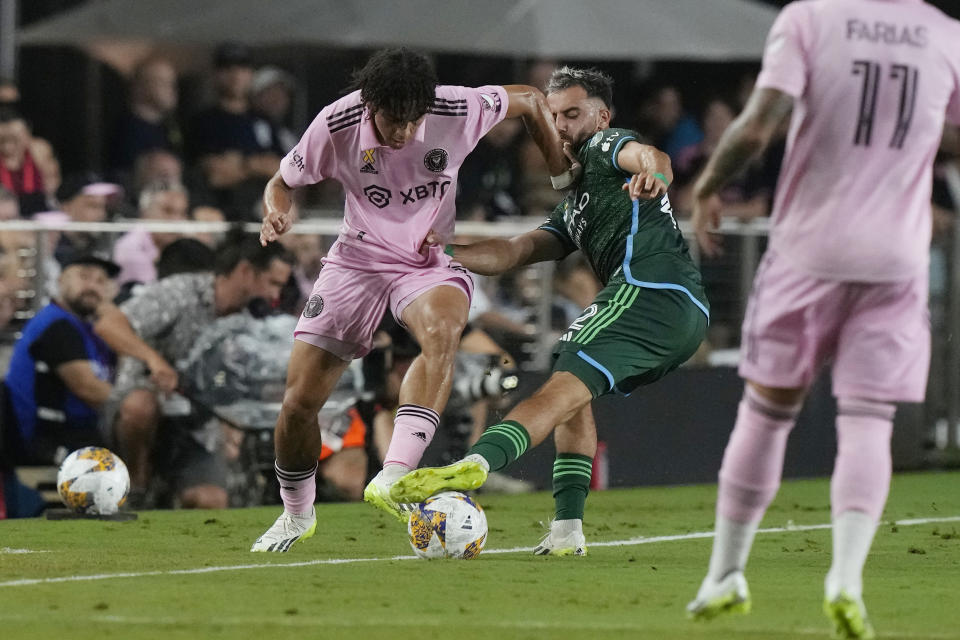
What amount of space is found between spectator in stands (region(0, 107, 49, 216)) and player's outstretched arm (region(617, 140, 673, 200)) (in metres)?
6.49

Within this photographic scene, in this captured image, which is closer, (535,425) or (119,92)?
(535,425)

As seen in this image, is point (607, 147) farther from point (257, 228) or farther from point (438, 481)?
point (257, 228)

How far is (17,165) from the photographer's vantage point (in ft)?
43.0

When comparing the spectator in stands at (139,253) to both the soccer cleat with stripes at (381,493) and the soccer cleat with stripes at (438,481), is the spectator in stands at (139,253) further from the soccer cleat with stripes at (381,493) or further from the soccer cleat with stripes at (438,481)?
the soccer cleat with stripes at (438,481)

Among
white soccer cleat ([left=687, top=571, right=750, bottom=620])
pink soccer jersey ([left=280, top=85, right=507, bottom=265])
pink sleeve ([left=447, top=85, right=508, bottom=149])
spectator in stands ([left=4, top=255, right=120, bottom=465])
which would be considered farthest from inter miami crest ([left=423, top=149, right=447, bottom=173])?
spectator in stands ([left=4, top=255, right=120, bottom=465])

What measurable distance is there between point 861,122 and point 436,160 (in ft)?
9.52

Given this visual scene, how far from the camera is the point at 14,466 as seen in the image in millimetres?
10758

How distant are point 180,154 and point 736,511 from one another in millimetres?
10403

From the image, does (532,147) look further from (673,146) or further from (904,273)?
(904,273)

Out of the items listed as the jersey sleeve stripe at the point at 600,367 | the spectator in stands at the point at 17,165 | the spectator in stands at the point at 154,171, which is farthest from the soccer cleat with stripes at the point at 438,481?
the spectator in stands at the point at 154,171

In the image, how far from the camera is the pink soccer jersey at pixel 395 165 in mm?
7832

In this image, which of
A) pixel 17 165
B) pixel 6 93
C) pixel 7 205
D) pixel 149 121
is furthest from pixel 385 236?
pixel 149 121

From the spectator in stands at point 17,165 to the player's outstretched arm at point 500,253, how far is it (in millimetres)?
5740

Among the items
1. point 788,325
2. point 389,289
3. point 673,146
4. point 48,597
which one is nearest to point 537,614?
point 788,325
